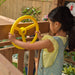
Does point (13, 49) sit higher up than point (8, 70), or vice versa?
point (8, 70)

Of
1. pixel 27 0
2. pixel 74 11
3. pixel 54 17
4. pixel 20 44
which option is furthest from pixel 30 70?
pixel 27 0

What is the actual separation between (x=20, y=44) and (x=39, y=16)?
13.6ft

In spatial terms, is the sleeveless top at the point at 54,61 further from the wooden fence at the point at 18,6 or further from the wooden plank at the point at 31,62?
→ the wooden fence at the point at 18,6

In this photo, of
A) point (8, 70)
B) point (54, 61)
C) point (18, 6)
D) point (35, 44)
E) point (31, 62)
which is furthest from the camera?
point (18, 6)

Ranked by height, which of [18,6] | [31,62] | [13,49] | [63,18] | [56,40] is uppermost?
[18,6]

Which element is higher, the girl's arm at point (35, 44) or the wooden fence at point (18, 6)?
the wooden fence at point (18, 6)

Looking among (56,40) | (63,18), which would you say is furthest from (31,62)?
(63,18)

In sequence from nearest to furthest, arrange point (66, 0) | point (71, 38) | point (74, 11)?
point (71, 38) < point (74, 11) < point (66, 0)

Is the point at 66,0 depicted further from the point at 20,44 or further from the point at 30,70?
the point at 20,44

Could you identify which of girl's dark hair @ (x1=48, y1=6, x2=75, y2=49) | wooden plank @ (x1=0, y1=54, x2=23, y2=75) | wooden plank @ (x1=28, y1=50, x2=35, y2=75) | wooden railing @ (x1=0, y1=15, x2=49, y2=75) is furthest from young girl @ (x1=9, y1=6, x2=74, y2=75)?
wooden plank @ (x1=0, y1=54, x2=23, y2=75)

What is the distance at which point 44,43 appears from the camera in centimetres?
117

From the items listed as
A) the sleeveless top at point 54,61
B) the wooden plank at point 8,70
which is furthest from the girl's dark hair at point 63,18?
the wooden plank at point 8,70

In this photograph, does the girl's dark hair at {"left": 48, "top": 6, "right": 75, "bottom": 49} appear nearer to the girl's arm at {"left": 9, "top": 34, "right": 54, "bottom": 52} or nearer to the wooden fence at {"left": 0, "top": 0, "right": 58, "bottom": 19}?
the girl's arm at {"left": 9, "top": 34, "right": 54, "bottom": 52}

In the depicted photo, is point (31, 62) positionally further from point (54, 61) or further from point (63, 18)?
point (63, 18)
